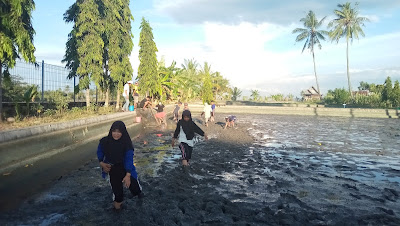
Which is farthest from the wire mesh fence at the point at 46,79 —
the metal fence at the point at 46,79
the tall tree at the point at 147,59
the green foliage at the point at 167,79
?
the green foliage at the point at 167,79

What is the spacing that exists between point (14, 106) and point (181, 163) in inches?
306

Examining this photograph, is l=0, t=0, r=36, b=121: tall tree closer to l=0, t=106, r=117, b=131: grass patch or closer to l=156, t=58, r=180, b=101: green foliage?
l=0, t=106, r=117, b=131: grass patch

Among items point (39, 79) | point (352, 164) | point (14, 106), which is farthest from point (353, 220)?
point (39, 79)

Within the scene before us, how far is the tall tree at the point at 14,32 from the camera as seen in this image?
29.5 ft

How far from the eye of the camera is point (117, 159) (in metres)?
4.75

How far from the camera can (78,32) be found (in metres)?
17.1

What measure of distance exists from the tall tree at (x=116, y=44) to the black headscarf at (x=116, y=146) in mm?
14516

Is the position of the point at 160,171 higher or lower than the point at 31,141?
lower

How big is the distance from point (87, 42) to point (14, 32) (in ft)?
25.6

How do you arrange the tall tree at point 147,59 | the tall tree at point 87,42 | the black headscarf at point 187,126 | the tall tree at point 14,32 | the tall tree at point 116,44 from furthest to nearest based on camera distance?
the tall tree at point 147,59
the tall tree at point 116,44
the tall tree at point 87,42
the tall tree at point 14,32
the black headscarf at point 187,126

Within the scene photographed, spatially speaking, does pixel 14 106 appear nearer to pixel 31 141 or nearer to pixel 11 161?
pixel 31 141

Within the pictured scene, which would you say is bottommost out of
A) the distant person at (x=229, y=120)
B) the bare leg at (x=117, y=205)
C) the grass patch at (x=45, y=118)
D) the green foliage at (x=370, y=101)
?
the bare leg at (x=117, y=205)

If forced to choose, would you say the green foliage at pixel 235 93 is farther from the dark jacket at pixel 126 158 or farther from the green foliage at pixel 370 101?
the dark jacket at pixel 126 158

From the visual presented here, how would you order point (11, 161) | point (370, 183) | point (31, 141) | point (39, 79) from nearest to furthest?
point (370, 183) < point (11, 161) < point (31, 141) < point (39, 79)
